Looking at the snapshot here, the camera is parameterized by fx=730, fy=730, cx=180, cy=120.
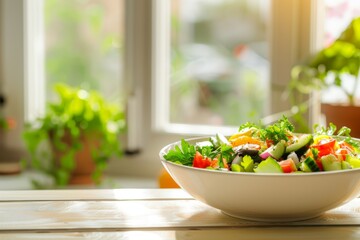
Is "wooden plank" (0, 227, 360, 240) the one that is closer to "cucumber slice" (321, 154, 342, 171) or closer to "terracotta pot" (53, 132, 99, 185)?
"cucumber slice" (321, 154, 342, 171)

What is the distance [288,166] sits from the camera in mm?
1122

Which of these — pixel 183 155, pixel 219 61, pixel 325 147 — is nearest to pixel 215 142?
pixel 183 155

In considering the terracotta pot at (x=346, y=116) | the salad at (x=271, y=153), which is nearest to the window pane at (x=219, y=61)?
the terracotta pot at (x=346, y=116)

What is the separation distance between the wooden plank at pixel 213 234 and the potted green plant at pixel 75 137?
1.46m

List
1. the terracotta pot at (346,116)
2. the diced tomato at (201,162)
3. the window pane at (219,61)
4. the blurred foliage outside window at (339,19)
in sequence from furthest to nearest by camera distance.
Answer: the window pane at (219,61) → the blurred foliage outside window at (339,19) → the terracotta pot at (346,116) → the diced tomato at (201,162)

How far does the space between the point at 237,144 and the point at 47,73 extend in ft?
5.71

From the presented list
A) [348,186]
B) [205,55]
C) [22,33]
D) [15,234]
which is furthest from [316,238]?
[22,33]

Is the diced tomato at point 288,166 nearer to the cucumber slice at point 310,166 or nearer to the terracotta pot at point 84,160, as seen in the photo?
the cucumber slice at point 310,166

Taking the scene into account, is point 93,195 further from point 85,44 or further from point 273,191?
point 85,44

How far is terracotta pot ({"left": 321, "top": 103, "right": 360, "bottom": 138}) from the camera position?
198 centimetres

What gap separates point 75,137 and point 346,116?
1.00 metres

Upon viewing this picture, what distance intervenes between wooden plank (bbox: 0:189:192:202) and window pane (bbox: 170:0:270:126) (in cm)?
114

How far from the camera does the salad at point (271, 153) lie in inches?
44.2

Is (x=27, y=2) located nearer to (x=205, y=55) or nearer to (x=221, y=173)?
(x=205, y=55)
